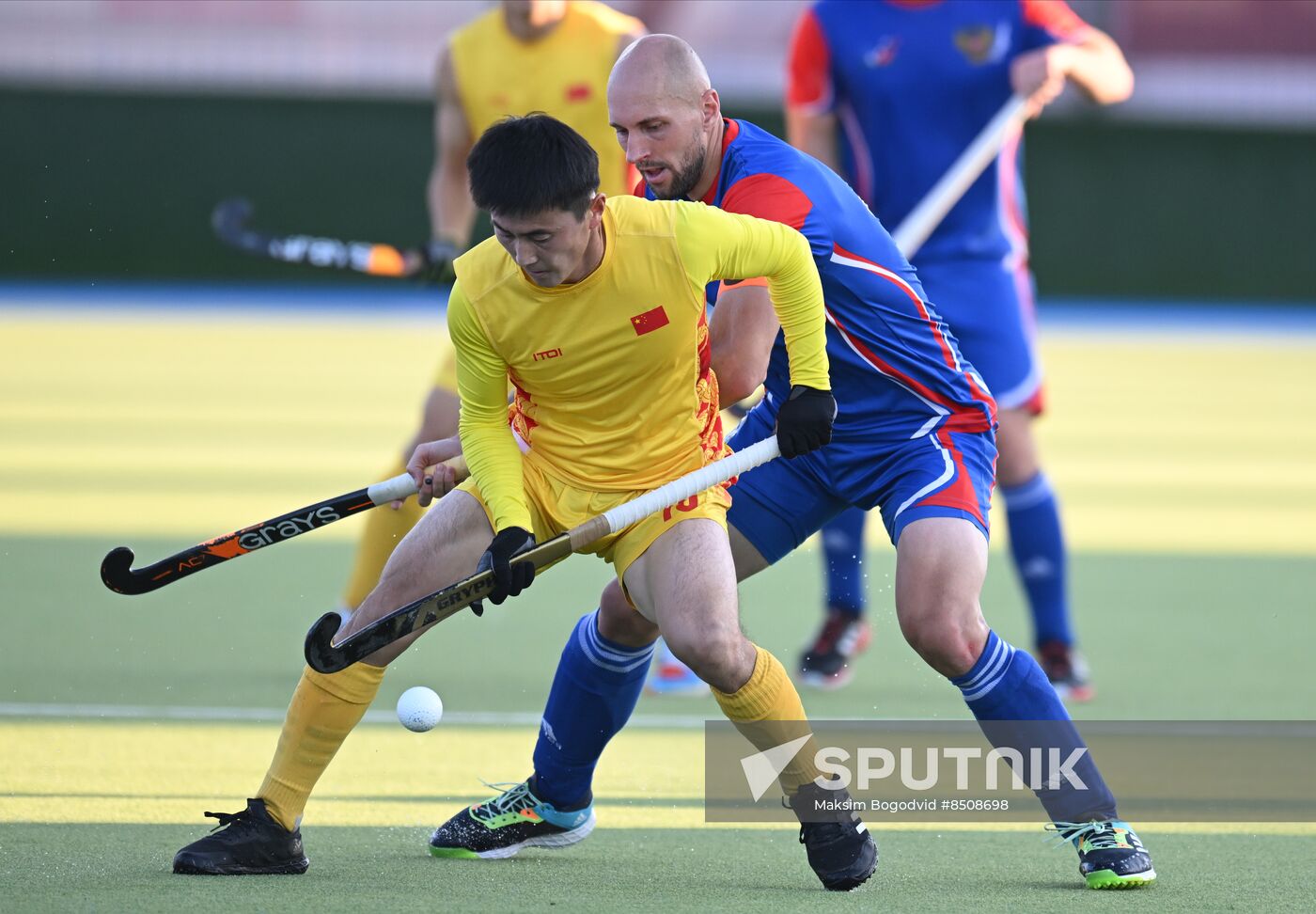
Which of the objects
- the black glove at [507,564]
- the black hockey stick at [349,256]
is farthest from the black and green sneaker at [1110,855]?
the black hockey stick at [349,256]

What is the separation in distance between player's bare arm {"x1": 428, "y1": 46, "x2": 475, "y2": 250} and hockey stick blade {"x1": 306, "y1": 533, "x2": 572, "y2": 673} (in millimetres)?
2628

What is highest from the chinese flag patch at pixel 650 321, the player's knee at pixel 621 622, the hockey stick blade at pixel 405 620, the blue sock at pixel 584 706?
the chinese flag patch at pixel 650 321

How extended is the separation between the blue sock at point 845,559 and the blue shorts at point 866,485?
1745mm

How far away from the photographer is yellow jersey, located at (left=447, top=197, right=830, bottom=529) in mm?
3348

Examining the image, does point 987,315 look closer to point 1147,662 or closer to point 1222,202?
point 1147,662

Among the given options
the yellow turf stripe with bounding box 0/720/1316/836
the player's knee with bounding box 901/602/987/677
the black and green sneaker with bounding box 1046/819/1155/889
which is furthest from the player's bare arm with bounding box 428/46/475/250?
the black and green sneaker with bounding box 1046/819/1155/889

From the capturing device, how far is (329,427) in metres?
10.6

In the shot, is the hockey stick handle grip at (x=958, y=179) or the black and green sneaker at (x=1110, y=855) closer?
the black and green sneaker at (x=1110, y=855)

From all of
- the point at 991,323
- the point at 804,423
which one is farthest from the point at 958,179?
the point at 804,423

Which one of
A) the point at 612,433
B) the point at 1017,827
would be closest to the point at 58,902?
the point at 612,433

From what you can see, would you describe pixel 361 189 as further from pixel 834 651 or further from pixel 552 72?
pixel 834 651

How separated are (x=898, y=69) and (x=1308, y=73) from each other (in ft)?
48.9

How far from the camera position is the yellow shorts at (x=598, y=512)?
3443 mm

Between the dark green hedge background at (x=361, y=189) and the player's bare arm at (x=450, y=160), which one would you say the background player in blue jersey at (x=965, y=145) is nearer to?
Result: the player's bare arm at (x=450, y=160)
